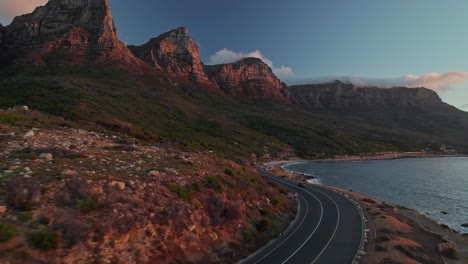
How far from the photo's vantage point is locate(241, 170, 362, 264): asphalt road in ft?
86.4

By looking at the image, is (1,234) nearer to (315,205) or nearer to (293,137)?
(315,205)

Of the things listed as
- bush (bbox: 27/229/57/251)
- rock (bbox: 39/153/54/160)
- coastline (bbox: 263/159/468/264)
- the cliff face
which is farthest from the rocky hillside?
the cliff face

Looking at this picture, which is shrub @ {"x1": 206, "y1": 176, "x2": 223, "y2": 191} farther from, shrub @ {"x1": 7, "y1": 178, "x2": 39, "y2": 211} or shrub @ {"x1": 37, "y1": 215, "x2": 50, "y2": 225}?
shrub @ {"x1": 7, "y1": 178, "x2": 39, "y2": 211}

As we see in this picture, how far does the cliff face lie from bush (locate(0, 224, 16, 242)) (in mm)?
179673

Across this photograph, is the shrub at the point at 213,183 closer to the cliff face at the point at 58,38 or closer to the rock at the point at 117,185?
the rock at the point at 117,185

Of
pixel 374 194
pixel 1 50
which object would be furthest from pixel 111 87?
pixel 374 194

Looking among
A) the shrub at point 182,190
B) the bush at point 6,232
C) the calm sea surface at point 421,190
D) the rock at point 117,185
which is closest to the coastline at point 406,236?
the calm sea surface at point 421,190

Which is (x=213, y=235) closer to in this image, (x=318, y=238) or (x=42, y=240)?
(x=318, y=238)

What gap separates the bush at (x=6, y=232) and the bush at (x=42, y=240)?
0.84 m

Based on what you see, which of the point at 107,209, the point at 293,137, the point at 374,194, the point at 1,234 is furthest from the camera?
the point at 293,137

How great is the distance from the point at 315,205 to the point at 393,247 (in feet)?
55.3

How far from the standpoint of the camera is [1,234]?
46.5 ft

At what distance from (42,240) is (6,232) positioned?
170 centimetres

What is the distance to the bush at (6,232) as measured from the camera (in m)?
14.2
